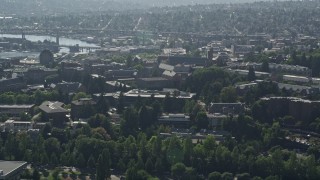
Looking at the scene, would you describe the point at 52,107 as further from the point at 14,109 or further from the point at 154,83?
the point at 154,83

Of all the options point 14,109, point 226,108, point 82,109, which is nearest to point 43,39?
point 14,109

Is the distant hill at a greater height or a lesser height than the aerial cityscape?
lesser

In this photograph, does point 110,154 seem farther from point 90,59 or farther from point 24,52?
point 24,52

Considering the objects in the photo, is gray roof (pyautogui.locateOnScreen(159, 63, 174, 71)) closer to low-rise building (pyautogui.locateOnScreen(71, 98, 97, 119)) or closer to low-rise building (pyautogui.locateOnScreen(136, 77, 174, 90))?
low-rise building (pyautogui.locateOnScreen(136, 77, 174, 90))

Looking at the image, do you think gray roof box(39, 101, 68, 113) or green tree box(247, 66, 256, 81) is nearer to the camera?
gray roof box(39, 101, 68, 113)

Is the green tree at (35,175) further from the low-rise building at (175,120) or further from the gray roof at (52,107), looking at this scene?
the low-rise building at (175,120)

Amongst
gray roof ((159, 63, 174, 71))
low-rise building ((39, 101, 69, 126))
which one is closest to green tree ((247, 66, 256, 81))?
gray roof ((159, 63, 174, 71))
